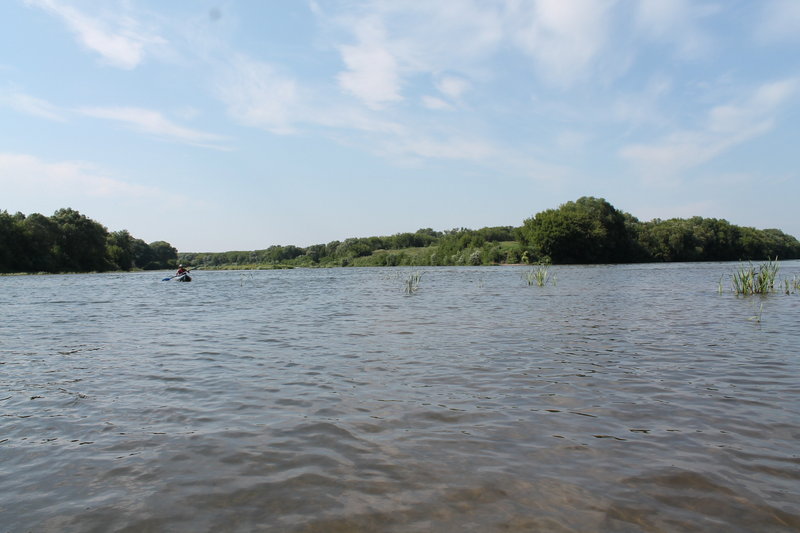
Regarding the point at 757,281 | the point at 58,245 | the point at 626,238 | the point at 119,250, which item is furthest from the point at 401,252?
the point at 757,281

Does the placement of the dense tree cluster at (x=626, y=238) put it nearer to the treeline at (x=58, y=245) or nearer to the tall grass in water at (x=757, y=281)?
the tall grass in water at (x=757, y=281)

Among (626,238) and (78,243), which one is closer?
(78,243)

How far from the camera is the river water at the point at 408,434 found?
3.83 meters

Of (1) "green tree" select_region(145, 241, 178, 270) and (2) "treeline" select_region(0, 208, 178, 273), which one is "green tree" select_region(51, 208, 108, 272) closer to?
(2) "treeline" select_region(0, 208, 178, 273)

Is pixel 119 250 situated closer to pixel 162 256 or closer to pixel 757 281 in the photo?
pixel 162 256

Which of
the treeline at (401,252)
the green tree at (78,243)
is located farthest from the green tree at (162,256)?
the green tree at (78,243)

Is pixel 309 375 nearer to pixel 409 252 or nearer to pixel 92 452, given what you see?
pixel 92 452

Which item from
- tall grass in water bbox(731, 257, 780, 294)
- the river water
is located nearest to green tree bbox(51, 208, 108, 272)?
the river water

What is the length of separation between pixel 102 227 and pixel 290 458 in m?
127

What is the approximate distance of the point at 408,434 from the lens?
551cm

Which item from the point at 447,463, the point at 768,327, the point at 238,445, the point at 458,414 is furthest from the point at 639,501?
the point at 768,327

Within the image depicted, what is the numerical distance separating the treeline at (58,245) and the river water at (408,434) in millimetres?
100999

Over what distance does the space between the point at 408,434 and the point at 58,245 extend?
4702 inches

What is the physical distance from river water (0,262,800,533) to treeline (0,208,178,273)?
10100cm
